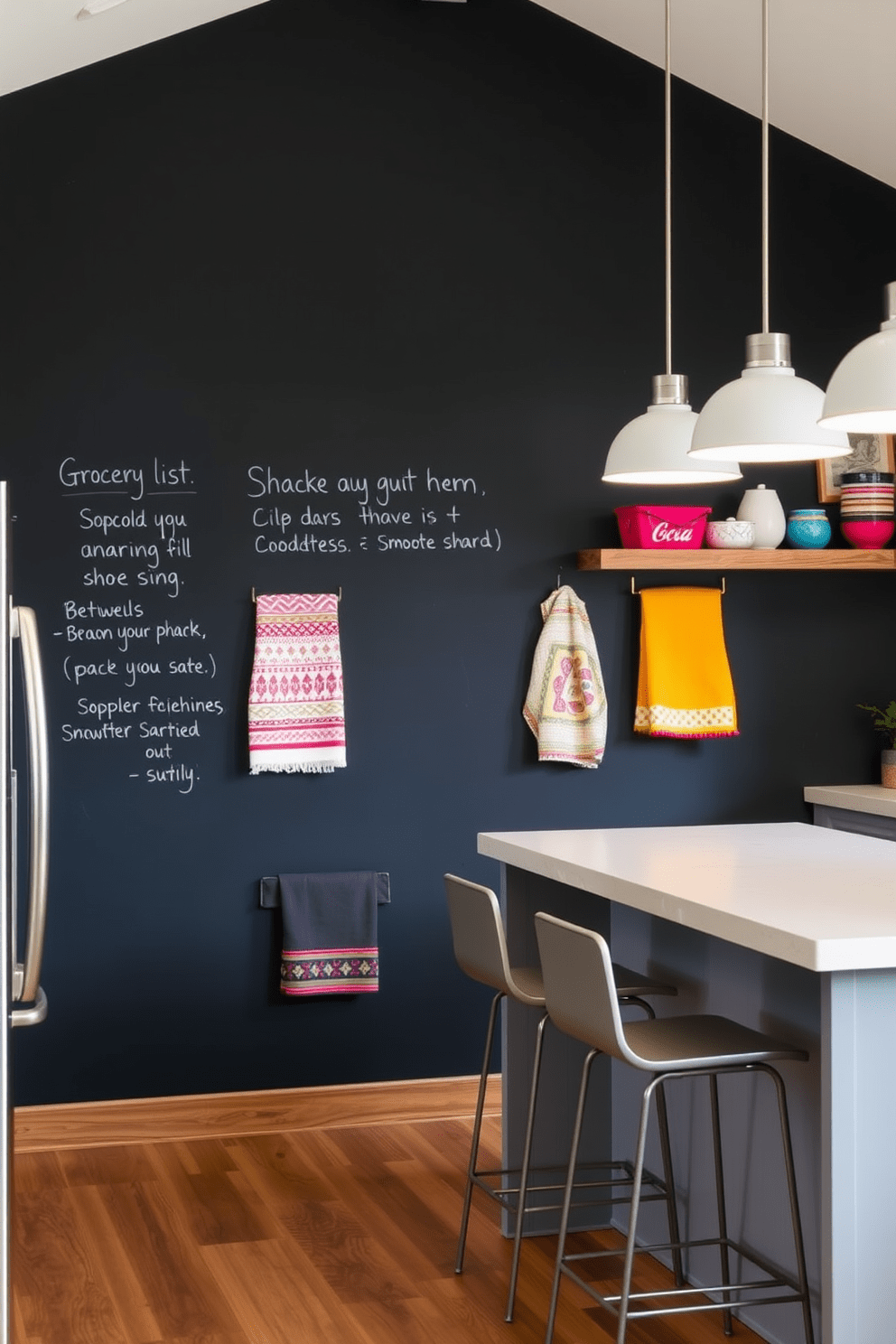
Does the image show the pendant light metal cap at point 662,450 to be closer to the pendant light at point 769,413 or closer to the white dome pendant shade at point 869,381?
the pendant light at point 769,413

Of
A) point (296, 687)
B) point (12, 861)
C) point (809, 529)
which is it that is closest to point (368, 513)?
point (296, 687)

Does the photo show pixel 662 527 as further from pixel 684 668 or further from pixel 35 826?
pixel 35 826

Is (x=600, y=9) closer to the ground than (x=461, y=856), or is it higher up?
higher up

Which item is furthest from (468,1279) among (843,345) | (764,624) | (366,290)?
(843,345)

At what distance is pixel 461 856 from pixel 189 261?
1.97 m

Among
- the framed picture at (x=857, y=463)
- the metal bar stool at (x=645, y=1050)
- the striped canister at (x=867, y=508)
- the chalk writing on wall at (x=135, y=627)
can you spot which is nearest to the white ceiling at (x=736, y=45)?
the framed picture at (x=857, y=463)

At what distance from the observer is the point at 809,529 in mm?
4730

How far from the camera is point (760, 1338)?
2.94 m

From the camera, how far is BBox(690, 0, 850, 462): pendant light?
2844 millimetres

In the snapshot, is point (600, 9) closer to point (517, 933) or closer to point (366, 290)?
point (366, 290)

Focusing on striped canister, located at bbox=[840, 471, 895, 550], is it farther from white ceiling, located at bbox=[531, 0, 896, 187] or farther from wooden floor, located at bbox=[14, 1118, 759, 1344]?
wooden floor, located at bbox=[14, 1118, 759, 1344]

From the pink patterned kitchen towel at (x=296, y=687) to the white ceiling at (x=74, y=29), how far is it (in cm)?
159

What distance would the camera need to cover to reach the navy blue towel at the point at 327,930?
4.39 m

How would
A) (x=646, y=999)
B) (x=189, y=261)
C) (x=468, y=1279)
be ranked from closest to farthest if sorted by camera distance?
(x=468, y=1279) < (x=646, y=999) < (x=189, y=261)
